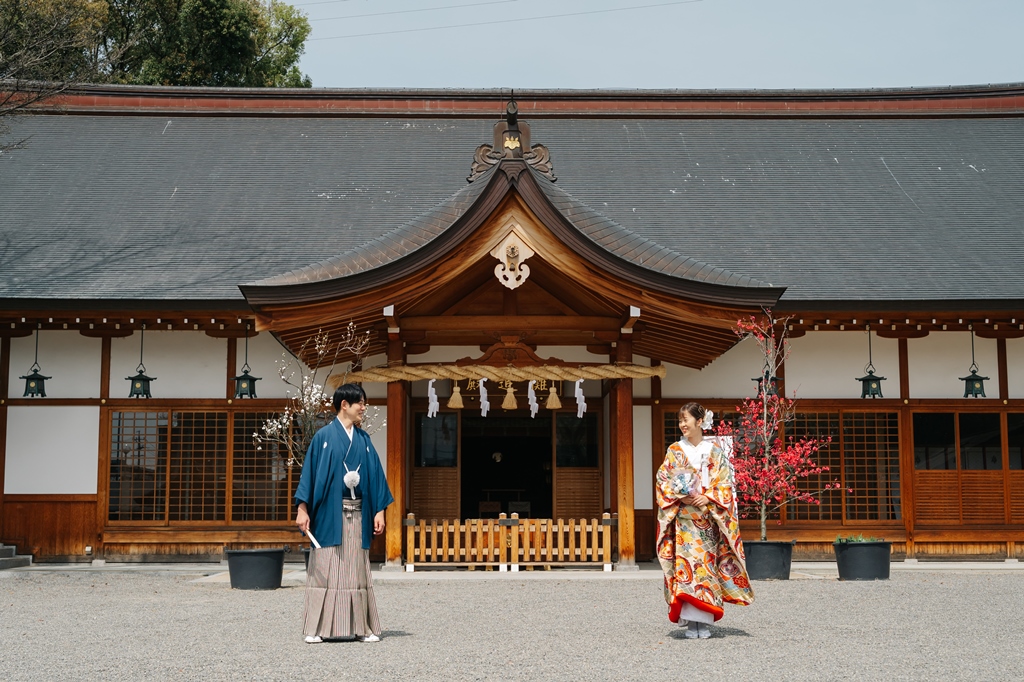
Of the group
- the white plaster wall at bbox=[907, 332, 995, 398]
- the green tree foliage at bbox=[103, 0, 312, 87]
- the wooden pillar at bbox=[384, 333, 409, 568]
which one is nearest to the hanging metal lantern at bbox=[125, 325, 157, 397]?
the wooden pillar at bbox=[384, 333, 409, 568]

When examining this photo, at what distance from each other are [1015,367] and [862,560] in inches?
167

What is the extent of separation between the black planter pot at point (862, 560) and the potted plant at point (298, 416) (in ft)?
16.7

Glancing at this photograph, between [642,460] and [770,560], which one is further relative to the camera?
[642,460]

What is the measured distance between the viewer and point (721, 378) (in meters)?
13.1

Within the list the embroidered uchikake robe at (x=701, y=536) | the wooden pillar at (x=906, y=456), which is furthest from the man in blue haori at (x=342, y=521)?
the wooden pillar at (x=906, y=456)

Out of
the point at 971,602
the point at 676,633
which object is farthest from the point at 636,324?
the point at 676,633

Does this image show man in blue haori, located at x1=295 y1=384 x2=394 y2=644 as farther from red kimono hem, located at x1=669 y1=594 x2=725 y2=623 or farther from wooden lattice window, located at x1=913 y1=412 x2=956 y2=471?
wooden lattice window, located at x1=913 y1=412 x2=956 y2=471

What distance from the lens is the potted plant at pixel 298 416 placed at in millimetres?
9781

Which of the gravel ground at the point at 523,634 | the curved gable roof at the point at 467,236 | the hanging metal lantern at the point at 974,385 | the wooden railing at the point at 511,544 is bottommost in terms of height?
the gravel ground at the point at 523,634

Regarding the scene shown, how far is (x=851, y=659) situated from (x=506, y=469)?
11000 millimetres

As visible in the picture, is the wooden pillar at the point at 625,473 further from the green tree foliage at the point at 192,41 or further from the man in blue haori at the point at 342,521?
the green tree foliage at the point at 192,41

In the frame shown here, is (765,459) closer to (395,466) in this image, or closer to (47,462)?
(395,466)

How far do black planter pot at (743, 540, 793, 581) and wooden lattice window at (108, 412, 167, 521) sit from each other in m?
6.77

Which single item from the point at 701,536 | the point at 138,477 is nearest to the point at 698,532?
the point at 701,536
